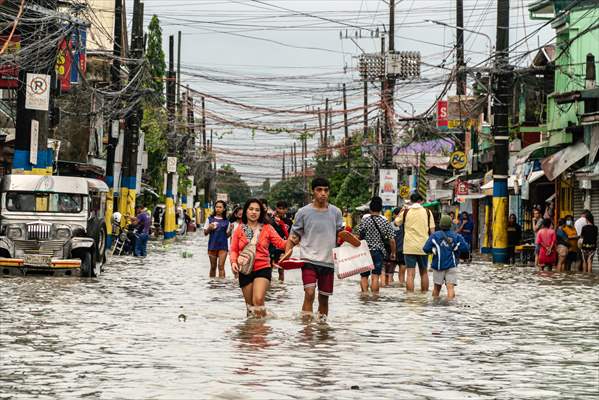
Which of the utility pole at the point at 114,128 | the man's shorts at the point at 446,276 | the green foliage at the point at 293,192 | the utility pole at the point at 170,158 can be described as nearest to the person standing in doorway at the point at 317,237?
the man's shorts at the point at 446,276

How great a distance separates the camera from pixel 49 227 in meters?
27.8

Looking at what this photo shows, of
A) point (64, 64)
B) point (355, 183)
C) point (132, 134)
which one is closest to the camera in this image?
point (64, 64)

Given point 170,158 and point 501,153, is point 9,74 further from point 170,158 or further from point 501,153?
point 170,158

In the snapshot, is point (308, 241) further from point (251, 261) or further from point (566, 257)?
point (566, 257)

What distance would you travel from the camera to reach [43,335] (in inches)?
592

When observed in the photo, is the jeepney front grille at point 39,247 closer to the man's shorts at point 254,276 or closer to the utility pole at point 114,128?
the man's shorts at point 254,276

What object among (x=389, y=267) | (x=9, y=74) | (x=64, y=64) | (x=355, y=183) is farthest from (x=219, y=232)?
(x=355, y=183)

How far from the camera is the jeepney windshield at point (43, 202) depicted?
29.0 m

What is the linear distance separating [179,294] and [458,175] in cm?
4708

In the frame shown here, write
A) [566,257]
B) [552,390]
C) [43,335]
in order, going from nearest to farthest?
[552,390] → [43,335] → [566,257]

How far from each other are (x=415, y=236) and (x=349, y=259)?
6.72m

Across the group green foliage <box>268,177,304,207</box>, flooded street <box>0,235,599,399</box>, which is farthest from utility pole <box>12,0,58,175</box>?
green foliage <box>268,177,304,207</box>

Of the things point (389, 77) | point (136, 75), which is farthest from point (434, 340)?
point (389, 77)

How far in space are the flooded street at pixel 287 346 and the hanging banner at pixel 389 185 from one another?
3280cm
